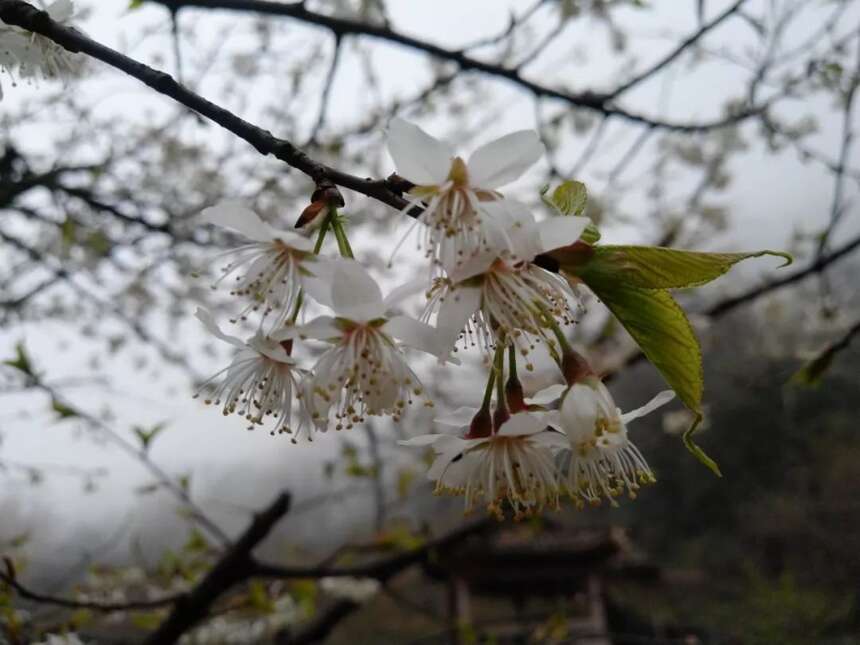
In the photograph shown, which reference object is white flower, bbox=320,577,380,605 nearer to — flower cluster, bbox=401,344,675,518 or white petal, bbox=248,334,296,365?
flower cluster, bbox=401,344,675,518

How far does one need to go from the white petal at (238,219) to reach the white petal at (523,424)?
240 millimetres

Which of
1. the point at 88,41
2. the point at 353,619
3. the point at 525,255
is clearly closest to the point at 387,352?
the point at 525,255

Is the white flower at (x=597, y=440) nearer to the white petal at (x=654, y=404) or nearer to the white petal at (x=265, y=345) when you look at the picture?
the white petal at (x=654, y=404)

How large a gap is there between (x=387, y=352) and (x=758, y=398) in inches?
520

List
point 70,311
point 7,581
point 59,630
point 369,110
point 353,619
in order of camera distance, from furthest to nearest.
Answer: point 353,619
point 70,311
point 369,110
point 59,630
point 7,581

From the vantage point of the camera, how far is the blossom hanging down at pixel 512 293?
18.3 inches

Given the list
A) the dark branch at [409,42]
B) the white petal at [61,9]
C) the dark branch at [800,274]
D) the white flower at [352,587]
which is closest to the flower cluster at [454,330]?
the white petal at [61,9]

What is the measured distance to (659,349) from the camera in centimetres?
49

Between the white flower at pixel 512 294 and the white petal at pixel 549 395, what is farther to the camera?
the white petal at pixel 549 395

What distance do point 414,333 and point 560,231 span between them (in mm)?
141

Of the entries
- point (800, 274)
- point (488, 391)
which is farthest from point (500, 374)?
point (800, 274)

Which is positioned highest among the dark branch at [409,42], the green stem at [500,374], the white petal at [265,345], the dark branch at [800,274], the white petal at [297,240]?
the dark branch at [409,42]

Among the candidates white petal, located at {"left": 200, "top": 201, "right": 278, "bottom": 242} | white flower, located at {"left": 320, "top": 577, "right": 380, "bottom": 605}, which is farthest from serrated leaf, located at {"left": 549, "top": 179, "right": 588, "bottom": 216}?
white flower, located at {"left": 320, "top": 577, "right": 380, "bottom": 605}

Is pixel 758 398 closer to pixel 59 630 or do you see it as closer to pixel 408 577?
pixel 408 577
